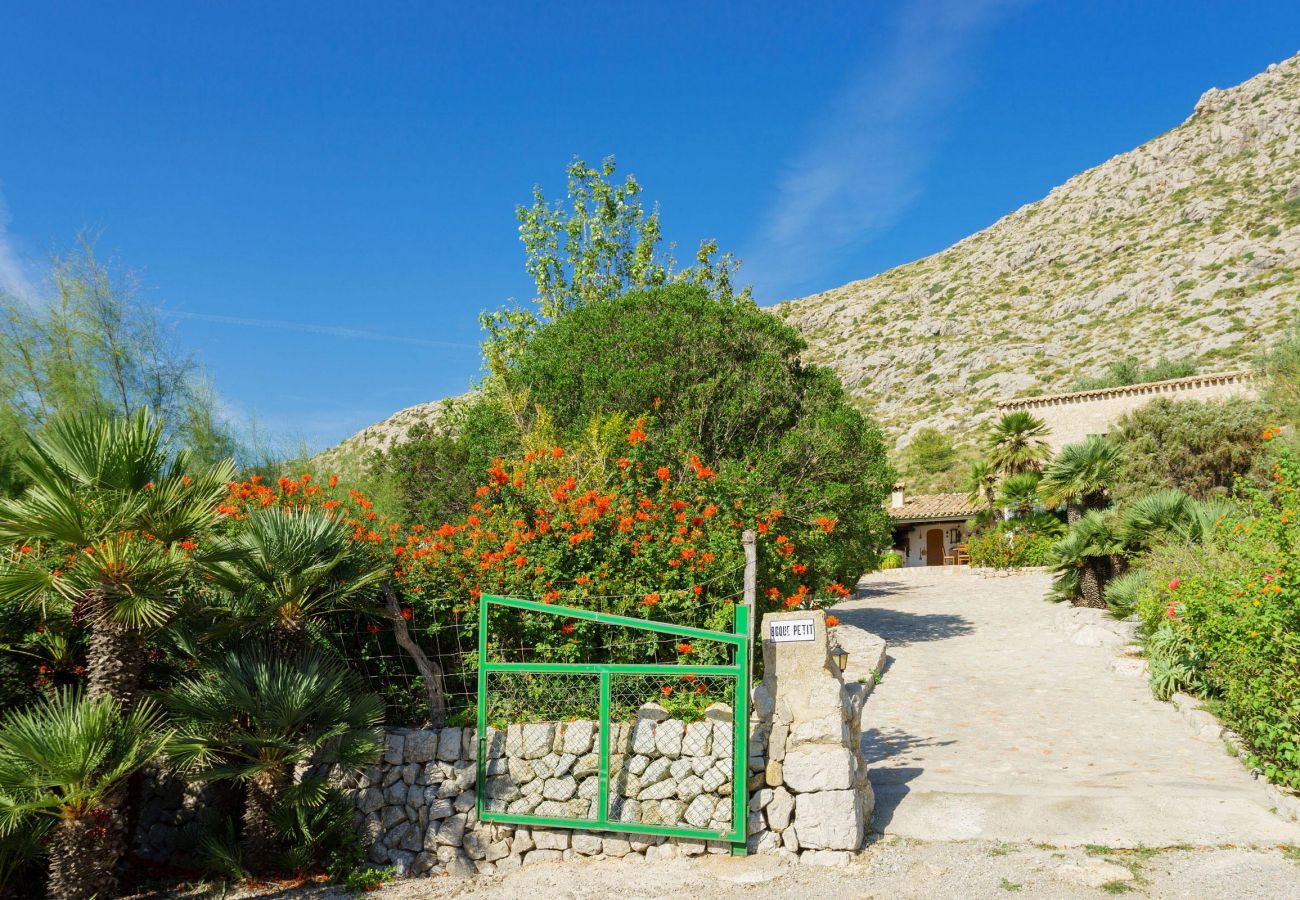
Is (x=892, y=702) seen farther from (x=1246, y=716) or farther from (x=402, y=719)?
(x=402, y=719)

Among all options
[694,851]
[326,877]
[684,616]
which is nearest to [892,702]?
[684,616]

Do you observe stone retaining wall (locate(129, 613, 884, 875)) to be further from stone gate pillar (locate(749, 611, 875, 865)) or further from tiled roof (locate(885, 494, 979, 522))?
tiled roof (locate(885, 494, 979, 522))

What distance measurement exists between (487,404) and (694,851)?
1138cm

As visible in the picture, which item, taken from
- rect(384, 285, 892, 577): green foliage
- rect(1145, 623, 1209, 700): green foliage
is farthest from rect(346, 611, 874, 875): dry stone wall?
rect(384, 285, 892, 577): green foliage

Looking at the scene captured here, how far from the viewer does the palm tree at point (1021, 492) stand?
2789 centimetres

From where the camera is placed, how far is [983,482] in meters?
31.6

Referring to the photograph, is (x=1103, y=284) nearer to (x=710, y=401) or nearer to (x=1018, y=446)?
(x=1018, y=446)

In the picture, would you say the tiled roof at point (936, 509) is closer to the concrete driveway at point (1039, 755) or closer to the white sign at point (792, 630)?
the concrete driveway at point (1039, 755)

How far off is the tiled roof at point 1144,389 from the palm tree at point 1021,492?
17.2 ft

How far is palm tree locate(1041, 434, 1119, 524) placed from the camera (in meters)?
21.6

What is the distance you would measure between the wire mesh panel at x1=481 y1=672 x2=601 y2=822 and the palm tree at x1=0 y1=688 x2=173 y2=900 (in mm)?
2494

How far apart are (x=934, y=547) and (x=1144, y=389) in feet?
41.7

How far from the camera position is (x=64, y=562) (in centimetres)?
623

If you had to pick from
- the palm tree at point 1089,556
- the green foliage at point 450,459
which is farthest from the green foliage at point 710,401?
the palm tree at point 1089,556
